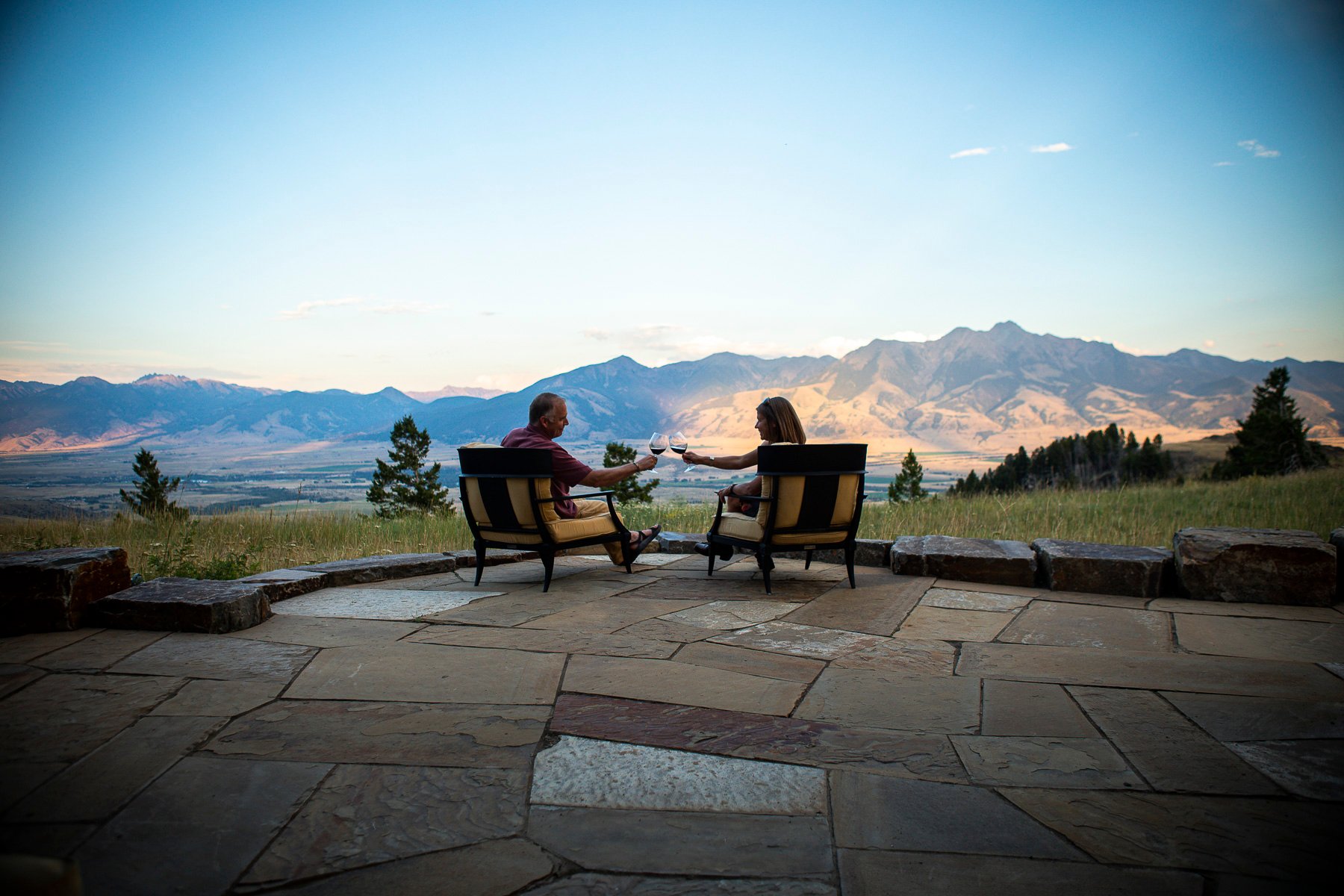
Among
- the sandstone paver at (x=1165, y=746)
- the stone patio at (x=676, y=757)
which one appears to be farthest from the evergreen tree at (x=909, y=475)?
the sandstone paver at (x=1165, y=746)

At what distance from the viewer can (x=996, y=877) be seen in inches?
67.3

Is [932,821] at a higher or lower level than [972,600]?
higher

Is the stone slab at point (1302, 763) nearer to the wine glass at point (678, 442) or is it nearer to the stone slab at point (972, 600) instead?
the stone slab at point (972, 600)

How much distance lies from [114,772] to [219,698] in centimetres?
69

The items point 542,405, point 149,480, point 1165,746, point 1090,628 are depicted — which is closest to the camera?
point 1165,746

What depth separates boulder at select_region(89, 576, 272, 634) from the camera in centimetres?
384

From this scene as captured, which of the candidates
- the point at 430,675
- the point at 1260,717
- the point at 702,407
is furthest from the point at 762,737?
the point at 702,407

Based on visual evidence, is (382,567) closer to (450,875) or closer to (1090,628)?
(450,875)

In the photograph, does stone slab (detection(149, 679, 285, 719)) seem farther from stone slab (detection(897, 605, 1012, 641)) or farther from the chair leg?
stone slab (detection(897, 605, 1012, 641))

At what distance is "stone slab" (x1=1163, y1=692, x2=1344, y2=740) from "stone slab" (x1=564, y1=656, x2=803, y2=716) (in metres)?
1.44

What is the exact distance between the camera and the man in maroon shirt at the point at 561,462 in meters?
5.39

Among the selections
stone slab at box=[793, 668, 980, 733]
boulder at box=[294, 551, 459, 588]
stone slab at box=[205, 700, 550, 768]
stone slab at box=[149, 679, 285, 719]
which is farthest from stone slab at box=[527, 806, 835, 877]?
boulder at box=[294, 551, 459, 588]

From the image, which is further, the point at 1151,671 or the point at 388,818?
the point at 1151,671

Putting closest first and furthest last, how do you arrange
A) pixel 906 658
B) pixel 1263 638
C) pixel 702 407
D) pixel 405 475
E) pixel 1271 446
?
1. pixel 906 658
2. pixel 1263 638
3. pixel 1271 446
4. pixel 405 475
5. pixel 702 407
